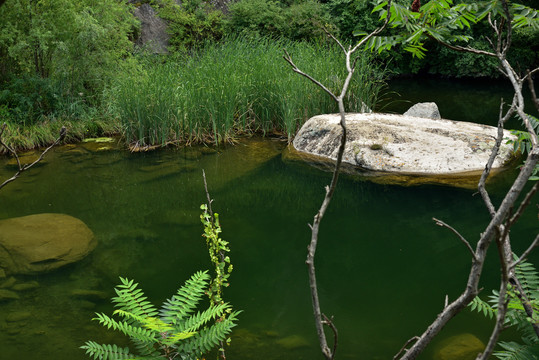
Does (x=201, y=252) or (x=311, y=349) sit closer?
(x=311, y=349)

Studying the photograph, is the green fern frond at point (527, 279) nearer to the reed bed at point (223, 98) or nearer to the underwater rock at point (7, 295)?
the underwater rock at point (7, 295)

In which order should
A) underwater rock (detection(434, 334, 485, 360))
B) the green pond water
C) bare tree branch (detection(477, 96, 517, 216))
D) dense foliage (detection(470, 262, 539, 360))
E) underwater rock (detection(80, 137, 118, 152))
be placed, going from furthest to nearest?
underwater rock (detection(80, 137, 118, 152)) → the green pond water → underwater rock (detection(434, 334, 485, 360)) → dense foliage (detection(470, 262, 539, 360)) → bare tree branch (detection(477, 96, 517, 216))

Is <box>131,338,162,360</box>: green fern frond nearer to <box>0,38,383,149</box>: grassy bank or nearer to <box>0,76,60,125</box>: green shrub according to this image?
<box>0,38,383,149</box>: grassy bank

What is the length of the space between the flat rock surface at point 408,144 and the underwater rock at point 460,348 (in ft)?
11.6

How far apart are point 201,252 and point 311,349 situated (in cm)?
183

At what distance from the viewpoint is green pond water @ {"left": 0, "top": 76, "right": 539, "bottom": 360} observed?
3.89 meters

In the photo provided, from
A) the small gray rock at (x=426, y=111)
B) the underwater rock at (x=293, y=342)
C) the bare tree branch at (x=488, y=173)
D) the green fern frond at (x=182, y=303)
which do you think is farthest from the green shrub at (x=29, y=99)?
the bare tree branch at (x=488, y=173)

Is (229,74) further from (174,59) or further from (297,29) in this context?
(297,29)

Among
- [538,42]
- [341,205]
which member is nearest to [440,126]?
[341,205]

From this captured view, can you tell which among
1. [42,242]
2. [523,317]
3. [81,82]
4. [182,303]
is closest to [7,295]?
[42,242]

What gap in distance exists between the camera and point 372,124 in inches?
305

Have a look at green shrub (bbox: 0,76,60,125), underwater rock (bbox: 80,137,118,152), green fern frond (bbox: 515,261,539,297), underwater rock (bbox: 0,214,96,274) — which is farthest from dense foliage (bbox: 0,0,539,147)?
green fern frond (bbox: 515,261,539,297)

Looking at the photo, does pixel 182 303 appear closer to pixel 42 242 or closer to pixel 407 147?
pixel 42 242

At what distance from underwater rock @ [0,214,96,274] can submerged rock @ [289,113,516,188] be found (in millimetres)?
3568
